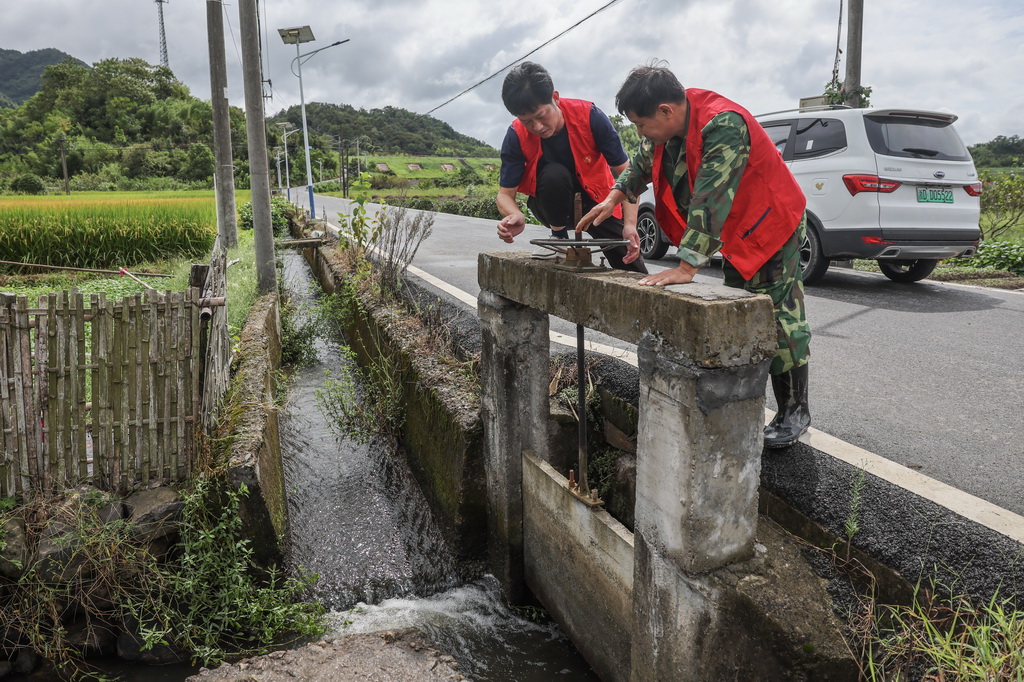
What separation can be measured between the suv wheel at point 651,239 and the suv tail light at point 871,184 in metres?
2.73

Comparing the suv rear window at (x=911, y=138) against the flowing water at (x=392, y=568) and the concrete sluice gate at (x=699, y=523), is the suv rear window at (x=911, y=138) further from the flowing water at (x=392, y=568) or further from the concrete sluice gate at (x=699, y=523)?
the flowing water at (x=392, y=568)

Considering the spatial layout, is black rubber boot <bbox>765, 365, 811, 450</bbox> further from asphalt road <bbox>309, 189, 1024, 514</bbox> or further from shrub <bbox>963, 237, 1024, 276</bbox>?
shrub <bbox>963, 237, 1024, 276</bbox>

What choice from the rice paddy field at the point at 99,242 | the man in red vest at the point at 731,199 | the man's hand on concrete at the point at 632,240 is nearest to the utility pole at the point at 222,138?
A: the rice paddy field at the point at 99,242

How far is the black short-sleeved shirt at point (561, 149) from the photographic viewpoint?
3486 mm

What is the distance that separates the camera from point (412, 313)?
5980 millimetres

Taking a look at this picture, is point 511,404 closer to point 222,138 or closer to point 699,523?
point 699,523

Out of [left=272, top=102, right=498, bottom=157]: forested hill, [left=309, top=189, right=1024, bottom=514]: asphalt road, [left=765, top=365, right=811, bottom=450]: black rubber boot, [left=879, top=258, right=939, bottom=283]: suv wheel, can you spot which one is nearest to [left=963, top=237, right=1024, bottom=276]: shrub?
[left=879, top=258, right=939, bottom=283]: suv wheel

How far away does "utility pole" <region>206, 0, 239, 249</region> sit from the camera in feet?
31.8

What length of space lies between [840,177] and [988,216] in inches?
256

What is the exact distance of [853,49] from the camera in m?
10.5

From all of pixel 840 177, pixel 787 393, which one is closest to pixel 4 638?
pixel 787 393

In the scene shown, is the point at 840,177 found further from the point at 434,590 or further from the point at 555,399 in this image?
the point at 434,590

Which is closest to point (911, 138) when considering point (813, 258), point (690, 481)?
point (813, 258)

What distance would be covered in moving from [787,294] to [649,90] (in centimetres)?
93
